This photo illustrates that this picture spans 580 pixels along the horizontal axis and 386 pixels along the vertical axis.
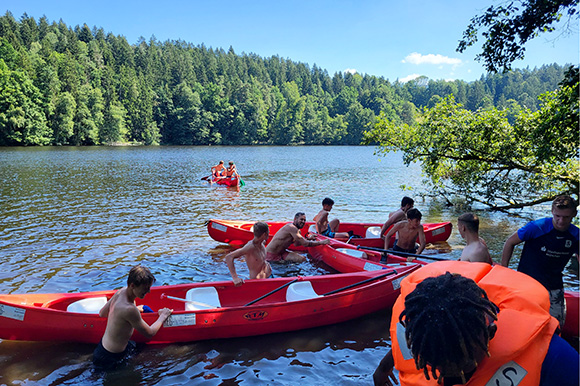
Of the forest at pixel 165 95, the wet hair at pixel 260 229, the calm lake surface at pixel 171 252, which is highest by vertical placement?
the forest at pixel 165 95

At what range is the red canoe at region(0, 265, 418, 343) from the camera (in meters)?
5.79

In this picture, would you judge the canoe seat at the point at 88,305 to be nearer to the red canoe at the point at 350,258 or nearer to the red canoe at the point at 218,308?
the red canoe at the point at 218,308

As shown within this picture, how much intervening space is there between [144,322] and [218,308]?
3.54 ft

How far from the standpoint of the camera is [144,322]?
542cm

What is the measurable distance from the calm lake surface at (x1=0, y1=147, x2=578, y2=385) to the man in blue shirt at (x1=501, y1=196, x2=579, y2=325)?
7.86 feet

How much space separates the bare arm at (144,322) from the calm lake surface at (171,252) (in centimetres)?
44

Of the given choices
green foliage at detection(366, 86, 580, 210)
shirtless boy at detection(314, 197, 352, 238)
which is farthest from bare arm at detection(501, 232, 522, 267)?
green foliage at detection(366, 86, 580, 210)

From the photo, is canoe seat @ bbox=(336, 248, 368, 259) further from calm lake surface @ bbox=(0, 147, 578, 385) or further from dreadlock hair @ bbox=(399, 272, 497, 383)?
dreadlock hair @ bbox=(399, 272, 497, 383)

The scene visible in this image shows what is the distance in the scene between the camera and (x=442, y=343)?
1.63m

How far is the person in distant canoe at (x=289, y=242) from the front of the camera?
9445 millimetres

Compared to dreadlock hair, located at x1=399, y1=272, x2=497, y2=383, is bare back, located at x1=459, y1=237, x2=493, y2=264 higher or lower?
lower

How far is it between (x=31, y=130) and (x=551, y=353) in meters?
67.4

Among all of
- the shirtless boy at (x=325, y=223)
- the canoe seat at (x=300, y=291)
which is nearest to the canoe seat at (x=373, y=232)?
the shirtless boy at (x=325, y=223)

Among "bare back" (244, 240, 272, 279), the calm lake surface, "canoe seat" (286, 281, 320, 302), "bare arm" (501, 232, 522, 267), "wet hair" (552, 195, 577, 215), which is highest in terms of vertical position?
"wet hair" (552, 195, 577, 215)
